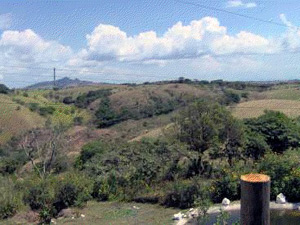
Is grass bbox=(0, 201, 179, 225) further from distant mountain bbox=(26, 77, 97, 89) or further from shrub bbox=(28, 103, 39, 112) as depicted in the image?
distant mountain bbox=(26, 77, 97, 89)

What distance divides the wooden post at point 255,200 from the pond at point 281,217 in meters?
9.79

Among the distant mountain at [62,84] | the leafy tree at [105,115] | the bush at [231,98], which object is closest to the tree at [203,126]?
the bush at [231,98]

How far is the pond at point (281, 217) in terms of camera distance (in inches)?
447

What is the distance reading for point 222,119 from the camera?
17000 mm

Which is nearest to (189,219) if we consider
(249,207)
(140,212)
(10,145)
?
(140,212)

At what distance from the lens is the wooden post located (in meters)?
1.71

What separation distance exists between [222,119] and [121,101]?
3513 centimetres

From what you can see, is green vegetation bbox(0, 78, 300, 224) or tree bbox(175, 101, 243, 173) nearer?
green vegetation bbox(0, 78, 300, 224)

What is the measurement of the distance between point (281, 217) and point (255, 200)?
11092 millimetres

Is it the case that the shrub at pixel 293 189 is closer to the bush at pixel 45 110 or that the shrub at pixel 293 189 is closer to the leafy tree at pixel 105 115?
the leafy tree at pixel 105 115

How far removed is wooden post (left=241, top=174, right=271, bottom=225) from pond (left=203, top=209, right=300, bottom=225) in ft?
32.1

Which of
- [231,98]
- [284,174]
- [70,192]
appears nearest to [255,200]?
[284,174]

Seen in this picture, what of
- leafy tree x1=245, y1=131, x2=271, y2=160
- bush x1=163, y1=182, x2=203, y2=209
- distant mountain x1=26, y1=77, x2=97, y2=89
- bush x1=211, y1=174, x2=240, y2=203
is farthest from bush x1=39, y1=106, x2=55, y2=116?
bush x1=211, y1=174, x2=240, y2=203

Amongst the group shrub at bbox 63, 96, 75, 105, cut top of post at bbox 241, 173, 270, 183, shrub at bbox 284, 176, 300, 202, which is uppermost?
cut top of post at bbox 241, 173, 270, 183
